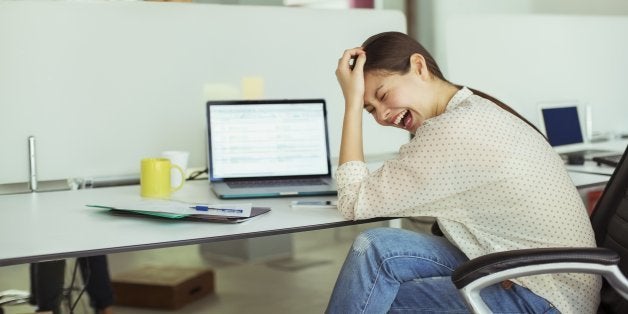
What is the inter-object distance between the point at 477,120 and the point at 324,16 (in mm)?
1195

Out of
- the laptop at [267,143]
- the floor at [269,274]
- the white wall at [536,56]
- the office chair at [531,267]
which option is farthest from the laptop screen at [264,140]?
the office chair at [531,267]

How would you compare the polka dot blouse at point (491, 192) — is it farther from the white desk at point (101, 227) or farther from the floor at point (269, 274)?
the floor at point (269, 274)

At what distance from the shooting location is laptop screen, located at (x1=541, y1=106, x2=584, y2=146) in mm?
2967

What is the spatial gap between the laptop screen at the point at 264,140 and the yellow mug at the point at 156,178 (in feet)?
0.64

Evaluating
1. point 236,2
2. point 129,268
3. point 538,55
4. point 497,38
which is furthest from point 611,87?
point 129,268

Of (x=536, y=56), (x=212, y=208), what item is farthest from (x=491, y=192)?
(x=536, y=56)

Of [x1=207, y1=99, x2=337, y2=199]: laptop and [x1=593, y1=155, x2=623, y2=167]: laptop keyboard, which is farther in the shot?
[x1=593, y1=155, x2=623, y2=167]: laptop keyboard

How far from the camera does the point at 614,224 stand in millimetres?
1658

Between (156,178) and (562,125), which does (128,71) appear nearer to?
(156,178)

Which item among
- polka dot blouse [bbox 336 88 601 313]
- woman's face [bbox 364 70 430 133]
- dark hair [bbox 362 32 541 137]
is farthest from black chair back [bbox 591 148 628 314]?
woman's face [bbox 364 70 430 133]

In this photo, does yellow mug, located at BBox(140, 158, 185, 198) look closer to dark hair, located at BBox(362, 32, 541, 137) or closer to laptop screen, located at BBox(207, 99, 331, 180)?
laptop screen, located at BBox(207, 99, 331, 180)

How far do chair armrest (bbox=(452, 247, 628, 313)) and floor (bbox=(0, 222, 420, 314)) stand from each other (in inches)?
48.2

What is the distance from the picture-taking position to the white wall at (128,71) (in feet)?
7.31

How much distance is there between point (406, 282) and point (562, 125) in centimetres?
159
